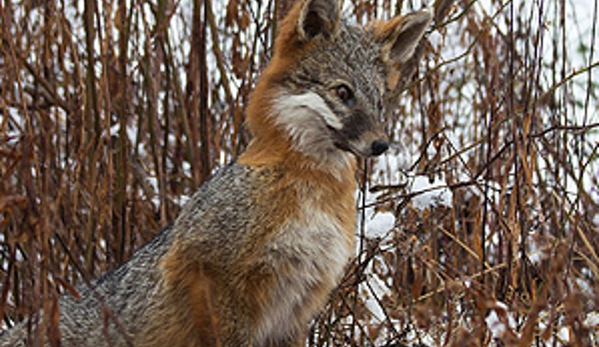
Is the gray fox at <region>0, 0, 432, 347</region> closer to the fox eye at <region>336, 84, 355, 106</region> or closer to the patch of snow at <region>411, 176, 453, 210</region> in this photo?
the fox eye at <region>336, 84, 355, 106</region>

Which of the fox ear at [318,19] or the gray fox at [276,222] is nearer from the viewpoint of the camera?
the gray fox at [276,222]

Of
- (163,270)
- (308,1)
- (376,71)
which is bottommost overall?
(163,270)

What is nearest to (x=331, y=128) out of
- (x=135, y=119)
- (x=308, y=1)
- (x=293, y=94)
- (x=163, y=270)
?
(x=293, y=94)

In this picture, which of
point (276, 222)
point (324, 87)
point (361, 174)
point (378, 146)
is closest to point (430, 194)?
point (378, 146)

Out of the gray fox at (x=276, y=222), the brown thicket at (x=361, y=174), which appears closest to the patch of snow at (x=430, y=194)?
the brown thicket at (x=361, y=174)

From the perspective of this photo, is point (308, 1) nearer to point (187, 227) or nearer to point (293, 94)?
point (293, 94)

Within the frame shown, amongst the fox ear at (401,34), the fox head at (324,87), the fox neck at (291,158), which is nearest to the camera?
the fox head at (324,87)

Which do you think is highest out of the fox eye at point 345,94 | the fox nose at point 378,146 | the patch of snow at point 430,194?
the fox eye at point 345,94

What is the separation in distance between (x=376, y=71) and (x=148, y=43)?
1726 millimetres

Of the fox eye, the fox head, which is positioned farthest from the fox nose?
the fox eye

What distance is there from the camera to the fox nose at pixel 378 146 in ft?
10.8

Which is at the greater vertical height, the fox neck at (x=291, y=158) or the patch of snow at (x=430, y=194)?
the fox neck at (x=291, y=158)

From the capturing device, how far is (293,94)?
351 cm

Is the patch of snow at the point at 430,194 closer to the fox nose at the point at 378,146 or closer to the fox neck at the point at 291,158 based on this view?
the fox neck at the point at 291,158
